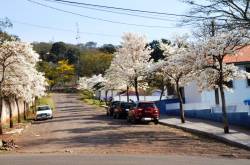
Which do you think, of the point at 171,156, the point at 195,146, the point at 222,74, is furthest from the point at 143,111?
the point at 171,156

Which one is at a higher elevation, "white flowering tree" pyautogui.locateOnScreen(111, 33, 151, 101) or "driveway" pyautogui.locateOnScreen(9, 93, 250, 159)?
"white flowering tree" pyautogui.locateOnScreen(111, 33, 151, 101)

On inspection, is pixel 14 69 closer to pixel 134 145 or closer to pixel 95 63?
pixel 134 145

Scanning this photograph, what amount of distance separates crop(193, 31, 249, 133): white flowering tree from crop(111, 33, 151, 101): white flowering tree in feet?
Answer: 85.9

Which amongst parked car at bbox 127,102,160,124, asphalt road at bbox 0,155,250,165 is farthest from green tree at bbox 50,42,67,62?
asphalt road at bbox 0,155,250,165

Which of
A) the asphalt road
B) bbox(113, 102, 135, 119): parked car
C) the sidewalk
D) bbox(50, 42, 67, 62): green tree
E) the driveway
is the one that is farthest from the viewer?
bbox(50, 42, 67, 62): green tree

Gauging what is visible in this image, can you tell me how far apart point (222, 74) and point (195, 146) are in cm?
603

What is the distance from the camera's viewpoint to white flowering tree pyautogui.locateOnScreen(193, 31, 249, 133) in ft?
82.5

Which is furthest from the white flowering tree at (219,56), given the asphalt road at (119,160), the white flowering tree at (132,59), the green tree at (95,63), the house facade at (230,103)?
the green tree at (95,63)

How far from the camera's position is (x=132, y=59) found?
5603 cm

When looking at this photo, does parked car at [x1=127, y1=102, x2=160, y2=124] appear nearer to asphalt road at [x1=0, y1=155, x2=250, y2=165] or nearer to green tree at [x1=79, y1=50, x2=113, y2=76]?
asphalt road at [x1=0, y1=155, x2=250, y2=165]

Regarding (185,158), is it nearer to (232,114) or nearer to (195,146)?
(195,146)

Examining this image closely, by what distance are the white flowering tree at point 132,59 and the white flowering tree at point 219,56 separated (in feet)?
85.9

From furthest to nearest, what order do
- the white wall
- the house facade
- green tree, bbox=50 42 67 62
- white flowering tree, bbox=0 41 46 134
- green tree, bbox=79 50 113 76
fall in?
green tree, bbox=50 42 67 62, green tree, bbox=79 50 113 76, the white wall, white flowering tree, bbox=0 41 46 134, the house facade

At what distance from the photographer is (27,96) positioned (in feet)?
146
